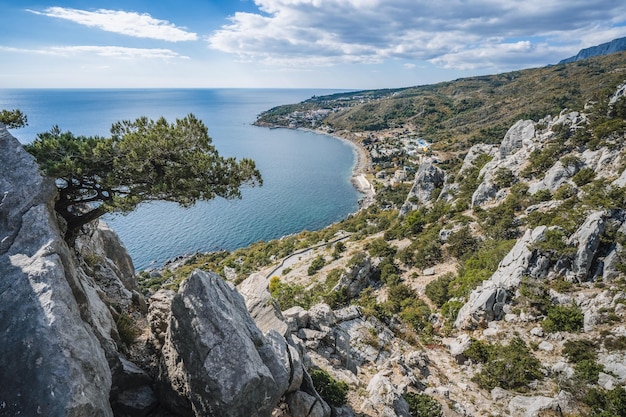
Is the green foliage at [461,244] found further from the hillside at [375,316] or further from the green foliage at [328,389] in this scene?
the green foliage at [328,389]

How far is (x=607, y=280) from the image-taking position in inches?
772

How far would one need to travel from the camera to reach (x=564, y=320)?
60.5 ft

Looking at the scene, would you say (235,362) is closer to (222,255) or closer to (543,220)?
(543,220)

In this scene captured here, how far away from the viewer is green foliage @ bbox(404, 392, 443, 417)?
43.9 feet

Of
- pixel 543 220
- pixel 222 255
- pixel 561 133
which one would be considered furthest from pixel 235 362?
pixel 222 255

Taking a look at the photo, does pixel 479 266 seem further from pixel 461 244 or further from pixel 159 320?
pixel 159 320

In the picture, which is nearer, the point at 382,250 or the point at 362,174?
the point at 382,250

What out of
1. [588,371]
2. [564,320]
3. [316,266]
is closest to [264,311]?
[588,371]

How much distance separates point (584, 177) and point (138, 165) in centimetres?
4023

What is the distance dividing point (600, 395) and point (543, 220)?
60.4 ft

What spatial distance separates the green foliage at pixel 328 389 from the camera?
12469 millimetres

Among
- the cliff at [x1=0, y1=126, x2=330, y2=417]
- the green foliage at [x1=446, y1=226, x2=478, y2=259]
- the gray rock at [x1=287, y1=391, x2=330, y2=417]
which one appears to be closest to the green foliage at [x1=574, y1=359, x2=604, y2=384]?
the cliff at [x1=0, y1=126, x2=330, y2=417]

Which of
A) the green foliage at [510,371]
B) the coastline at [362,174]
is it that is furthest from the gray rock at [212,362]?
the coastline at [362,174]

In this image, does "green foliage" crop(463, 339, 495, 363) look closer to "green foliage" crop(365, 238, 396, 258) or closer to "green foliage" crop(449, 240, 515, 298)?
"green foliage" crop(449, 240, 515, 298)
